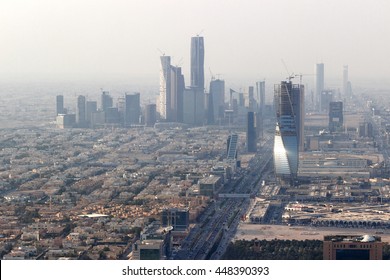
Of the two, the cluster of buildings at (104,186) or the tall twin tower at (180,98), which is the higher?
the tall twin tower at (180,98)

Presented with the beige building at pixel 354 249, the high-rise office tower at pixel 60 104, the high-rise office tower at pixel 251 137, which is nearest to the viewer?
the beige building at pixel 354 249

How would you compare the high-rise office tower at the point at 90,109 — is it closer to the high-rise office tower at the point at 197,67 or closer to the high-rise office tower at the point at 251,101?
the high-rise office tower at the point at 197,67

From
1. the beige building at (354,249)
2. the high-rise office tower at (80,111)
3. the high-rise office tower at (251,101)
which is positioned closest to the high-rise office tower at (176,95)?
the high-rise office tower at (251,101)

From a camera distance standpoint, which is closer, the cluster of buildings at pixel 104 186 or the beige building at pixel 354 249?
the beige building at pixel 354 249

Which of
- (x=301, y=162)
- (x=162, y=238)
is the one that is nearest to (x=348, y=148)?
(x=301, y=162)

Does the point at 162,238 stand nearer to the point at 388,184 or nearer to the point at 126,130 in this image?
the point at 388,184

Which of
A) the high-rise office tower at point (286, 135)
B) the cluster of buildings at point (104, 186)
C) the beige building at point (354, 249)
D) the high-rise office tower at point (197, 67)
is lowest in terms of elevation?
the cluster of buildings at point (104, 186)

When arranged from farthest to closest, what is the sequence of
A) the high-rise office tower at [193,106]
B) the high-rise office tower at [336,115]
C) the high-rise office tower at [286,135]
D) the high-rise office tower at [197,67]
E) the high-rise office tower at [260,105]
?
the high-rise office tower at [193,106] → the high-rise office tower at [336,115] → the high-rise office tower at [260,105] → the high-rise office tower at [197,67] → the high-rise office tower at [286,135]
